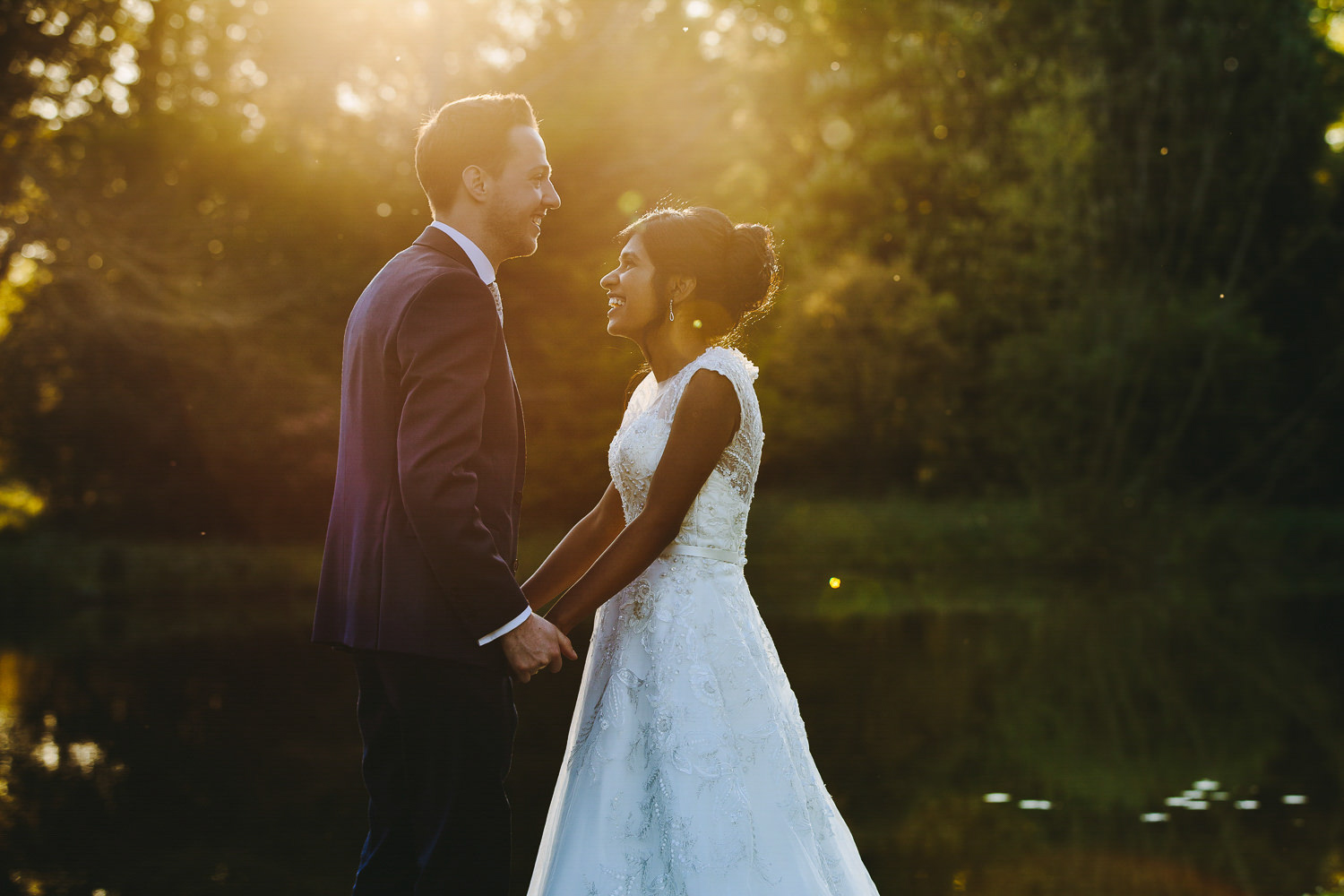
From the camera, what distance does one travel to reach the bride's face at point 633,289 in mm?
2904

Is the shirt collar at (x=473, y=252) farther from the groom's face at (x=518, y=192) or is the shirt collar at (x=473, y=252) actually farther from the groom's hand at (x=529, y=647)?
the groom's hand at (x=529, y=647)

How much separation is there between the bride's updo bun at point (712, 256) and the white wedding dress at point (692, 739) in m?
0.17

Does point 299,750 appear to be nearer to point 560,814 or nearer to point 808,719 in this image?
point 808,719

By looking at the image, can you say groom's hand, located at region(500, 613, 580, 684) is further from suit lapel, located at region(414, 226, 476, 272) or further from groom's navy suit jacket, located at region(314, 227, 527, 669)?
suit lapel, located at region(414, 226, 476, 272)

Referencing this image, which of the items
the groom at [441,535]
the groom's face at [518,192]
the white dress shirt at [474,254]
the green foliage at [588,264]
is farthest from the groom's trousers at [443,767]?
the green foliage at [588,264]

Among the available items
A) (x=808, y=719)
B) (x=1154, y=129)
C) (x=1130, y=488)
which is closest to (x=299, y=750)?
(x=808, y=719)

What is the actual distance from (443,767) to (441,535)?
494 millimetres

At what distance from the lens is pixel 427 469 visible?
2291 mm

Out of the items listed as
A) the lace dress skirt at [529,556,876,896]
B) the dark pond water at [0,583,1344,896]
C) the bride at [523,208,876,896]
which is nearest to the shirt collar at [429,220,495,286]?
the bride at [523,208,876,896]

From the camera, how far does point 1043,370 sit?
49.2ft

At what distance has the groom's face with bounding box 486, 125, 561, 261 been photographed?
8.43 feet

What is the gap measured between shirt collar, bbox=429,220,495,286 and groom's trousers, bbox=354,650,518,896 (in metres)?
0.86

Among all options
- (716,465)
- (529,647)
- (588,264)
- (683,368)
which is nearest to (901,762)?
(716,465)

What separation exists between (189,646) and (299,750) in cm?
400
